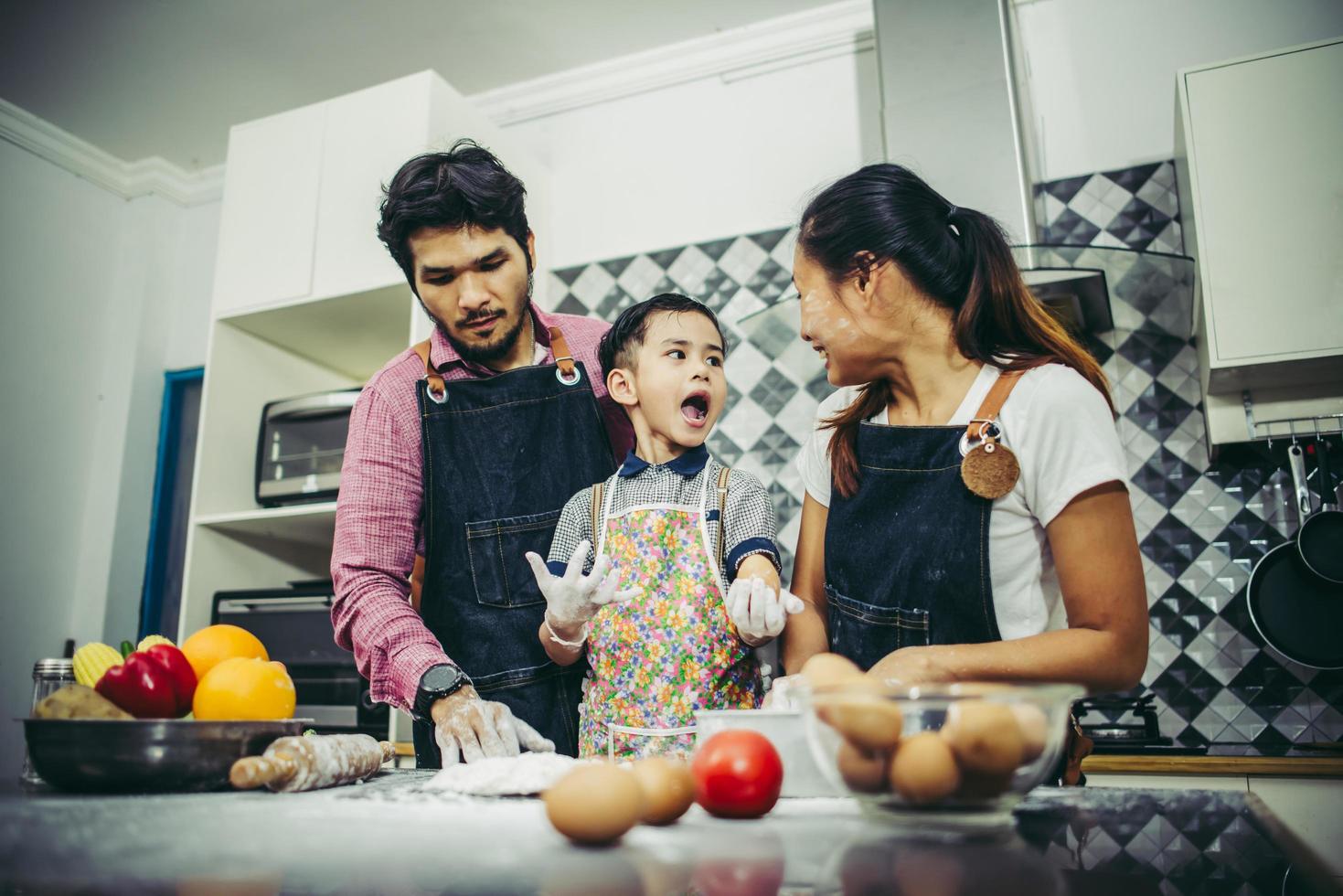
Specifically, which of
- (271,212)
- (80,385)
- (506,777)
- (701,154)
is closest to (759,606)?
(506,777)

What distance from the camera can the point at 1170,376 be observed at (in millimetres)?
2391

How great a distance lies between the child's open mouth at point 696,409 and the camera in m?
1.50

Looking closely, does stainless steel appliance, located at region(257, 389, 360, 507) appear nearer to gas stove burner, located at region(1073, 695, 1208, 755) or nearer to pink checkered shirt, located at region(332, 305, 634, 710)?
pink checkered shirt, located at region(332, 305, 634, 710)

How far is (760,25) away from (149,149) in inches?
93.4

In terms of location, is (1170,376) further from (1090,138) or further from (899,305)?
(899,305)

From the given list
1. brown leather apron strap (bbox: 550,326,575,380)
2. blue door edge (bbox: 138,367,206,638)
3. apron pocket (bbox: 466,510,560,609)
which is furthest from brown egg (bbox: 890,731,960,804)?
blue door edge (bbox: 138,367,206,638)

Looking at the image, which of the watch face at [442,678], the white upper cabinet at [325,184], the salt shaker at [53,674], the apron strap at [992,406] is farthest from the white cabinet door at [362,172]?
the apron strap at [992,406]

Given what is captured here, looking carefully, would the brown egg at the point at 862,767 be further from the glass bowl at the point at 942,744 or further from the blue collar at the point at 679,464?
the blue collar at the point at 679,464

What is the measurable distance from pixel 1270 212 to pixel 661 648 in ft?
5.59

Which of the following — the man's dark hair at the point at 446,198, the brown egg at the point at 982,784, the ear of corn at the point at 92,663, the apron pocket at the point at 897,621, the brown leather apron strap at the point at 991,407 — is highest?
the man's dark hair at the point at 446,198

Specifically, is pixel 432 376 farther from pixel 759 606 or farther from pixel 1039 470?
pixel 1039 470

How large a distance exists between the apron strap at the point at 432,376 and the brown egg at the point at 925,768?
117cm

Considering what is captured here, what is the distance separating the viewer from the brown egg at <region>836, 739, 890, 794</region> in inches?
23.8

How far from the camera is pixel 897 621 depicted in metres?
1.22
